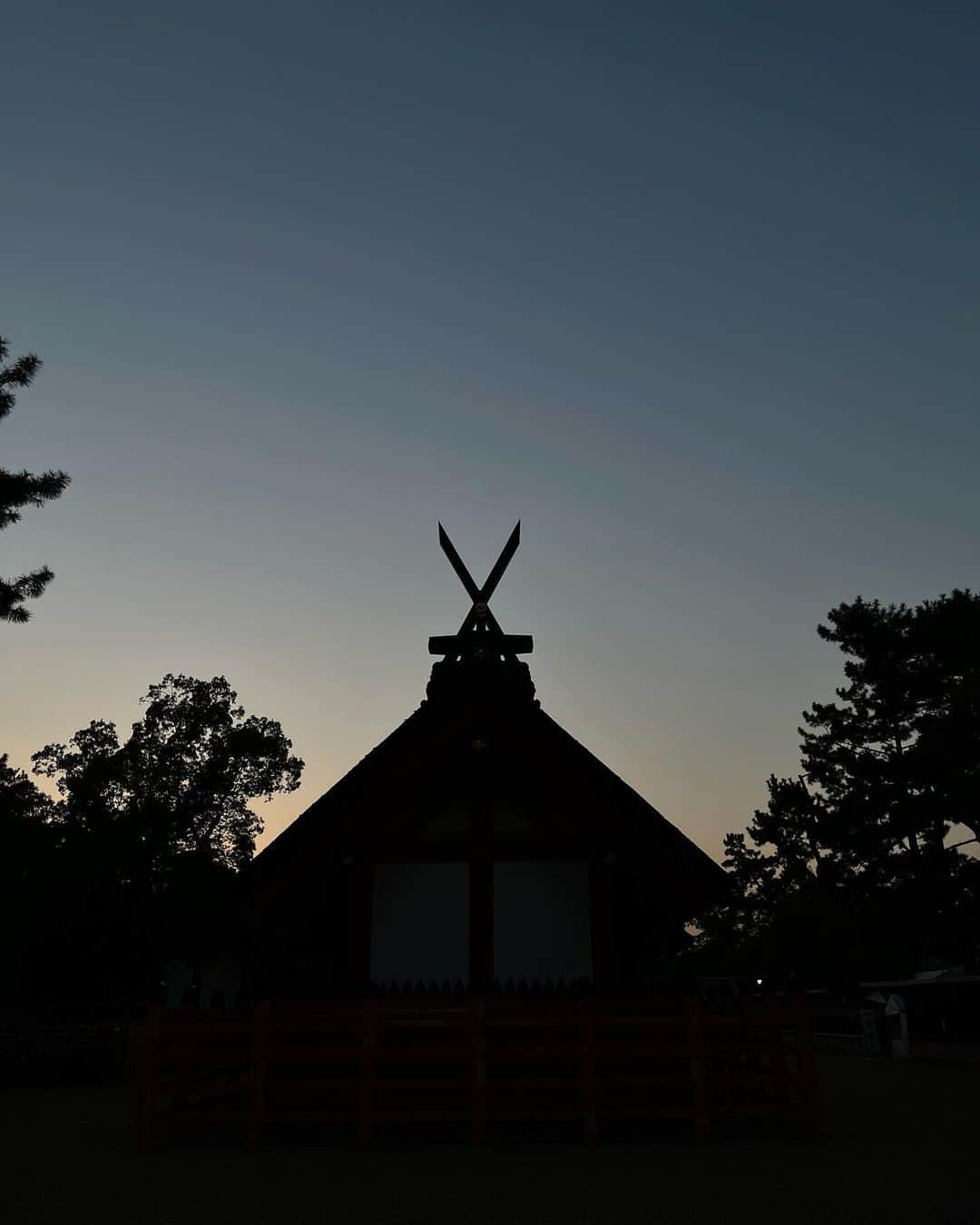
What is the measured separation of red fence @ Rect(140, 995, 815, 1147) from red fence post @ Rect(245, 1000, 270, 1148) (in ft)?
0.05

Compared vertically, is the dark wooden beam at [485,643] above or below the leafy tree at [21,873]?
above

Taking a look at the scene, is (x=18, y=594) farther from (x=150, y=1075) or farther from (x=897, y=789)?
(x=897, y=789)

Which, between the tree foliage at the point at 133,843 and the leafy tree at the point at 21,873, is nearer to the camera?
the leafy tree at the point at 21,873

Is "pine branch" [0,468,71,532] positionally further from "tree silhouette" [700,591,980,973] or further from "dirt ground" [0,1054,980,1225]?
"tree silhouette" [700,591,980,973]

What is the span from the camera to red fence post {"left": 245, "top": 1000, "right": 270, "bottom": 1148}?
428 inches

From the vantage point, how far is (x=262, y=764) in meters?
42.5

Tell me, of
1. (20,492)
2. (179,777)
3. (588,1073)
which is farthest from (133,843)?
(588,1073)

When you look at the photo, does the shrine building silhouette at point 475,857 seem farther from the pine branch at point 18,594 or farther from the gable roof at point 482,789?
the pine branch at point 18,594

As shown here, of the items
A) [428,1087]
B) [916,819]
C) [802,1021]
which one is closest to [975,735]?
[916,819]

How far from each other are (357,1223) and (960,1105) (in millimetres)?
12313

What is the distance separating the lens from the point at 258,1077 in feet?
35.9

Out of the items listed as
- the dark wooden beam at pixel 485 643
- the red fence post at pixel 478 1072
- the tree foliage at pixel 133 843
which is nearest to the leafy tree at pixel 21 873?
the tree foliage at pixel 133 843

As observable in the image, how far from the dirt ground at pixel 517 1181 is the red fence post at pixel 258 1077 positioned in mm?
360

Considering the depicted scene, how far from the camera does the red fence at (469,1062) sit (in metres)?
10.9
